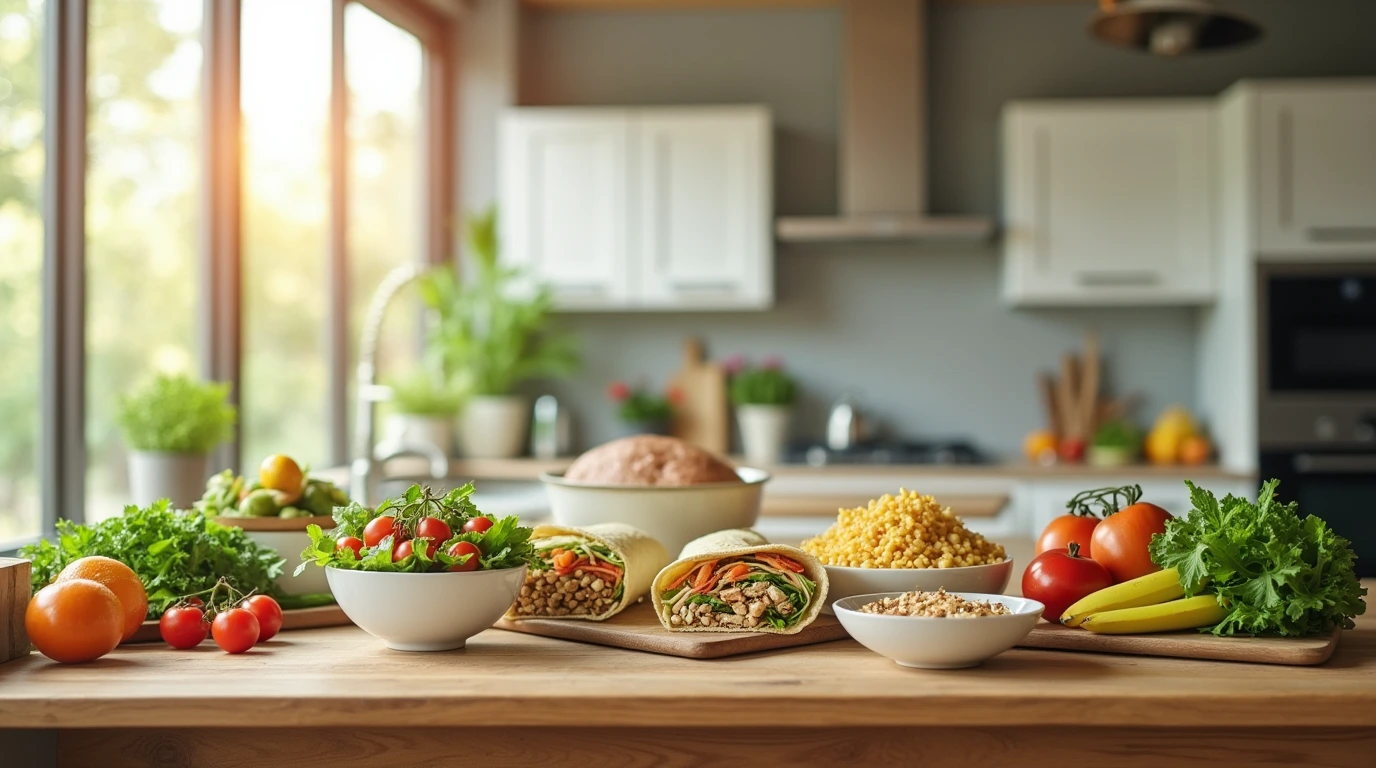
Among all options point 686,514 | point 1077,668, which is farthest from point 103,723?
point 1077,668

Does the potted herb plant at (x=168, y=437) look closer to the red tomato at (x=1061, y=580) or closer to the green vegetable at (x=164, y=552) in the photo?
Result: the green vegetable at (x=164, y=552)

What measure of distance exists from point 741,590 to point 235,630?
0.60 metres

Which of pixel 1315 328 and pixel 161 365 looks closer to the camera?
pixel 161 365

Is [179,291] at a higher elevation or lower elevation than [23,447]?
higher

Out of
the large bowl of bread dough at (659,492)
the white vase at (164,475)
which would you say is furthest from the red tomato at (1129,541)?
the white vase at (164,475)

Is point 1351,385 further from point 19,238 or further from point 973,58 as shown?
point 19,238

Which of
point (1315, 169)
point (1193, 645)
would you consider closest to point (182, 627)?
point (1193, 645)

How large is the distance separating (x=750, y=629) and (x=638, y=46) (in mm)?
3894

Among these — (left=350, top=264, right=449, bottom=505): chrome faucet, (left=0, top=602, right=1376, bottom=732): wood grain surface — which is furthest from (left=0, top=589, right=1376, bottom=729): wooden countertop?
(left=350, top=264, right=449, bottom=505): chrome faucet

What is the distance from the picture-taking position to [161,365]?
10.9 ft

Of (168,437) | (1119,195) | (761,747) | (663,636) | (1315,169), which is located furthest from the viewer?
(1119,195)

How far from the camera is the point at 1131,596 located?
1533 mm

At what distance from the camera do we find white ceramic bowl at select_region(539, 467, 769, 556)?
6.31ft

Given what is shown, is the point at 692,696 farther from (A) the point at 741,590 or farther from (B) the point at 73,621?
(B) the point at 73,621
